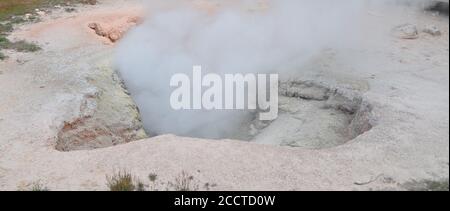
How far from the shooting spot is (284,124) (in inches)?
321

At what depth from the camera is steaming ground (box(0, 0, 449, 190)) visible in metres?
5.80

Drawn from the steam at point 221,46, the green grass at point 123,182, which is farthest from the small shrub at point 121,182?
the steam at point 221,46

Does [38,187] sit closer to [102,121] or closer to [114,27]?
[102,121]

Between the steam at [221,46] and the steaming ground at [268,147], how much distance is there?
62 cm

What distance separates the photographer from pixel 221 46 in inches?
414

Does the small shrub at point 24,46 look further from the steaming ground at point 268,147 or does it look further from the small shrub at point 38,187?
the small shrub at point 38,187

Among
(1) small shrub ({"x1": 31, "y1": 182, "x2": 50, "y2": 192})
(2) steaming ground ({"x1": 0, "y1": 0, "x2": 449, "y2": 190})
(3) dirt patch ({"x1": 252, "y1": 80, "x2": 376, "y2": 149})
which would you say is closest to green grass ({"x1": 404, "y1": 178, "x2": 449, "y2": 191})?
(2) steaming ground ({"x1": 0, "y1": 0, "x2": 449, "y2": 190})

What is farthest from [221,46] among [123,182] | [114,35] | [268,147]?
[123,182]

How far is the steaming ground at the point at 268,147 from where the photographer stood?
5.80m

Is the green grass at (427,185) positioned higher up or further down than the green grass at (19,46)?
higher up

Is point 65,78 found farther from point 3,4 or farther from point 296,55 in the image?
point 3,4

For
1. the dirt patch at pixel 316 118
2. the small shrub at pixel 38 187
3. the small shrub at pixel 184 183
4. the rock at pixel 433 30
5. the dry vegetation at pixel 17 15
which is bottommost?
the dirt patch at pixel 316 118

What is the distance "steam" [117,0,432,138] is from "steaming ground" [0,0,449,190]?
2.03 ft
